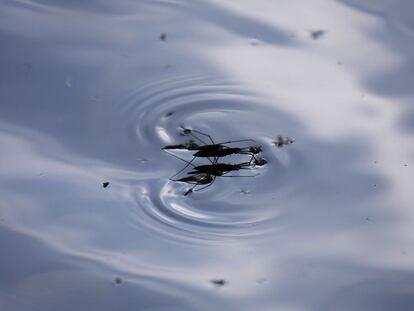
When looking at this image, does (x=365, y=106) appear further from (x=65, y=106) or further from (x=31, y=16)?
(x=31, y=16)

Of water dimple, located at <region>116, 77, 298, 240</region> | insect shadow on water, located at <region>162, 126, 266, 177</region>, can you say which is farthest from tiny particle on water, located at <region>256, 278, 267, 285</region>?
insect shadow on water, located at <region>162, 126, 266, 177</region>

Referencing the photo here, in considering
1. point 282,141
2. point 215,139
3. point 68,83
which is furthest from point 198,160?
point 68,83

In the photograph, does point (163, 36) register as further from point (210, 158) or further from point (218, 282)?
point (218, 282)

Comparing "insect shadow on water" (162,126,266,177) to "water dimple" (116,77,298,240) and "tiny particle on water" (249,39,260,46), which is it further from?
"tiny particle on water" (249,39,260,46)

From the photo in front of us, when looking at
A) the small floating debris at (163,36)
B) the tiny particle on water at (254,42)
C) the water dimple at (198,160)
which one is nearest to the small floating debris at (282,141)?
the water dimple at (198,160)

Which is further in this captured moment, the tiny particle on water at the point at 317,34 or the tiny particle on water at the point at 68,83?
the tiny particle on water at the point at 317,34

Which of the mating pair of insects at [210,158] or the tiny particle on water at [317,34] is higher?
the tiny particle on water at [317,34]

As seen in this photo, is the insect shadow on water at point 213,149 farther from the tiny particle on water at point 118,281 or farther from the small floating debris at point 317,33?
the small floating debris at point 317,33
